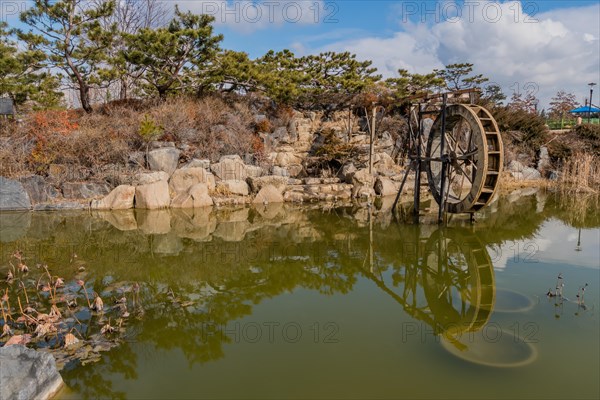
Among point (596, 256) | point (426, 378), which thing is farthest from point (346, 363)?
point (596, 256)

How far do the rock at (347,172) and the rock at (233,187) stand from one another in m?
3.56

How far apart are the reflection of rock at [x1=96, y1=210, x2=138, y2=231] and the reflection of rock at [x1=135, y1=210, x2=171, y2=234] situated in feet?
0.51

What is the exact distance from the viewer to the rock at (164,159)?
492 inches

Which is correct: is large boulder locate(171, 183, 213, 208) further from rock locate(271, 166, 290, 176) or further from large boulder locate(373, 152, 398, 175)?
large boulder locate(373, 152, 398, 175)

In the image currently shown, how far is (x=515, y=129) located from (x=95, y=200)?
17486 millimetres

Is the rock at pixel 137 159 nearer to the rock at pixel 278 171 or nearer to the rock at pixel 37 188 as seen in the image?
the rock at pixel 37 188

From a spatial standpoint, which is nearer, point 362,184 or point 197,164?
point 197,164

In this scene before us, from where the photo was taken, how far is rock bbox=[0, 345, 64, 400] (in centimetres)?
300

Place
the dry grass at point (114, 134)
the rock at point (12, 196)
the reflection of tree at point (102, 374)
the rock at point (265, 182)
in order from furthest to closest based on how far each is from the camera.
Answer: the rock at point (265, 182), the dry grass at point (114, 134), the rock at point (12, 196), the reflection of tree at point (102, 374)

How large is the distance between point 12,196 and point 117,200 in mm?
2701

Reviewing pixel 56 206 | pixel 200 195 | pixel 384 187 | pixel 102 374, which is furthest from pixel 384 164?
pixel 102 374

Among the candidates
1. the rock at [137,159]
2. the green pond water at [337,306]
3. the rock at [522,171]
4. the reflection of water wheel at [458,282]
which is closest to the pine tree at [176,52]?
the rock at [137,159]

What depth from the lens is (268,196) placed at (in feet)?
41.3

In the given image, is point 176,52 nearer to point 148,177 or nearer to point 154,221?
point 148,177
